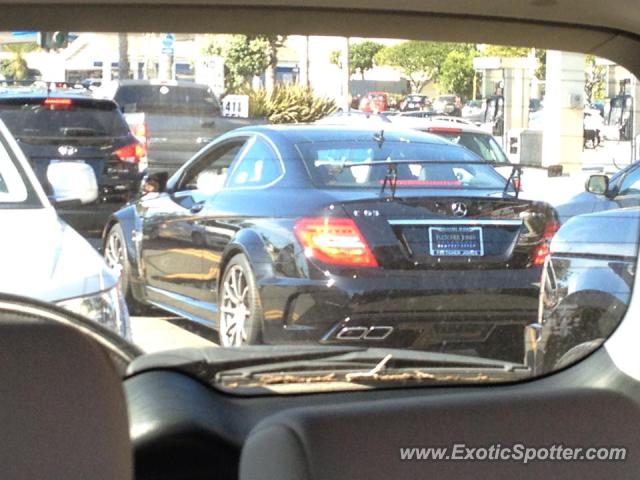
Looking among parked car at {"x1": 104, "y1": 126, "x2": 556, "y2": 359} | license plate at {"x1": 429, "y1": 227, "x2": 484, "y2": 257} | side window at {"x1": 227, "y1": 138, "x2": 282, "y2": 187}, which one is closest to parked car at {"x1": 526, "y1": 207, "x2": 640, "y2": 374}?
parked car at {"x1": 104, "y1": 126, "x2": 556, "y2": 359}

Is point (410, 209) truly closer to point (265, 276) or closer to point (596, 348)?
point (265, 276)

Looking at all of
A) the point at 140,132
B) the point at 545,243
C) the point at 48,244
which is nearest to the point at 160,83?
the point at 140,132

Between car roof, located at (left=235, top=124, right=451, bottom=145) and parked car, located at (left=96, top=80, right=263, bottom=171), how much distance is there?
0.27ft

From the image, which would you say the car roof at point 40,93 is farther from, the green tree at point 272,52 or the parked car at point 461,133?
the parked car at point 461,133

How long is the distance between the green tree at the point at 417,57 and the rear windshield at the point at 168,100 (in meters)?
0.50

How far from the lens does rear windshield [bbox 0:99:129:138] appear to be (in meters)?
2.97

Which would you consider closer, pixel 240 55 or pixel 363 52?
pixel 240 55

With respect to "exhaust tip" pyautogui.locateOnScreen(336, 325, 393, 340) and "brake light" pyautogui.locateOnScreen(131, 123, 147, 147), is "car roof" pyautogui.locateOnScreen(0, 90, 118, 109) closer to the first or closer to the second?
"brake light" pyautogui.locateOnScreen(131, 123, 147, 147)

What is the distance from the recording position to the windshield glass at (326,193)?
3090 mm

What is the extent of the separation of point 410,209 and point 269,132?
44 centimetres

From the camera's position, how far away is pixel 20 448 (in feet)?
6.75

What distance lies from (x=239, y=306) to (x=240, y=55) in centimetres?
71

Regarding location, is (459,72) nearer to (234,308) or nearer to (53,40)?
(234,308)

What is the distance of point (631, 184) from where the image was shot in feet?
11.2
